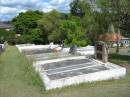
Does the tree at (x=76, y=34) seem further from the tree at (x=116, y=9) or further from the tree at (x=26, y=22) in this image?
the tree at (x=26, y=22)

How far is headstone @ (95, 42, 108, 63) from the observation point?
2091cm

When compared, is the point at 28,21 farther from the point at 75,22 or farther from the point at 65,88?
the point at 65,88

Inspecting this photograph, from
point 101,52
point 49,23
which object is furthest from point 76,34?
point 49,23

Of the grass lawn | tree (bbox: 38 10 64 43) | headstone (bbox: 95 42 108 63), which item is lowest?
the grass lawn

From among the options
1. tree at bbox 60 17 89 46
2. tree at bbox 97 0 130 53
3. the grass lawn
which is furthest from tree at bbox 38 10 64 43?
the grass lawn

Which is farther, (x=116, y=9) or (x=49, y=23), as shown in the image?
(x=49, y=23)

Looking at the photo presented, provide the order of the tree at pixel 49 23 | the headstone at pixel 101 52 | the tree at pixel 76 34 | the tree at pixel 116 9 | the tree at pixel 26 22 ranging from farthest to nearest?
the tree at pixel 26 22, the tree at pixel 49 23, the tree at pixel 76 34, the tree at pixel 116 9, the headstone at pixel 101 52

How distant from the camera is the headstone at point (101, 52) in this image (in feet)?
68.6

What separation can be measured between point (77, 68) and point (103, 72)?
2991mm

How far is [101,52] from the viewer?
72.3ft

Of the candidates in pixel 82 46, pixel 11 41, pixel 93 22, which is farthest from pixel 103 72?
pixel 11 41

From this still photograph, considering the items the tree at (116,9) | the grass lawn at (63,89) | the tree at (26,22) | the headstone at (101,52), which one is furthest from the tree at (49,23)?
the grass lawn at (63,89)

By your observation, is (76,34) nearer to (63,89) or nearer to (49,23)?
(63,89)

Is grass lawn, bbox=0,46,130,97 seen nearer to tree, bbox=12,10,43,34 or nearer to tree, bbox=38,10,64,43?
tree, bbox=38,10,64,43
